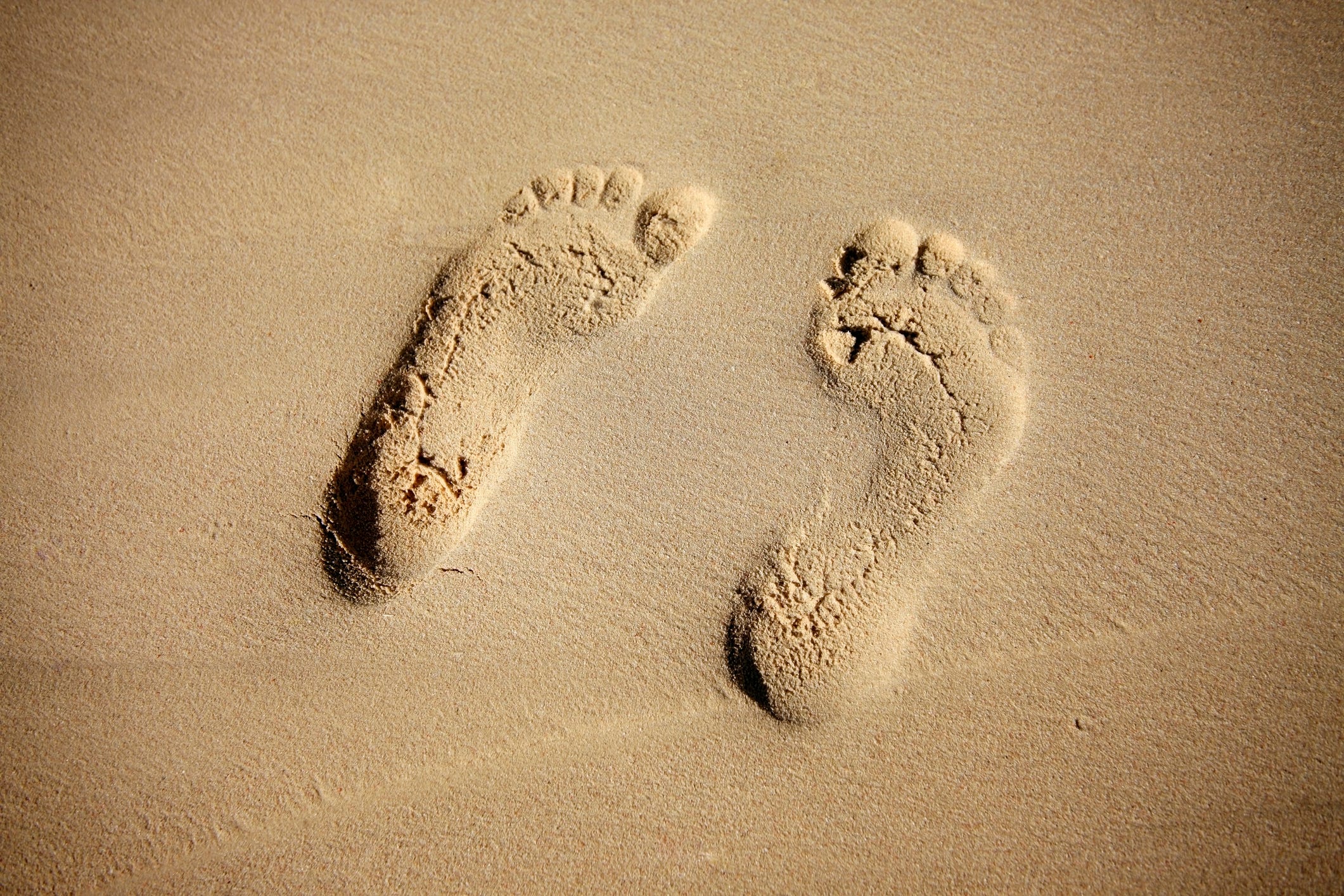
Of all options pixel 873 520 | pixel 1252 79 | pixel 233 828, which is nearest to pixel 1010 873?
pixel 873 520

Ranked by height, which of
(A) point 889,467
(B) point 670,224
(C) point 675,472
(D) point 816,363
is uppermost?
(B) point 670,224

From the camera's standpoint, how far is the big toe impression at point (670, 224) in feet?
4.22

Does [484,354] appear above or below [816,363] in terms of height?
below

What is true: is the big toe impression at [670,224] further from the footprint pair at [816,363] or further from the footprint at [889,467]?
the footprint at [889,467]

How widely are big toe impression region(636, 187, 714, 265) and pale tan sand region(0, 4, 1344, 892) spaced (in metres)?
0.06

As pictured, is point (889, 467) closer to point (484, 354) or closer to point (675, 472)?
point (675, 472)

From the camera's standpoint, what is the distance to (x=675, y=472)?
1302 mm

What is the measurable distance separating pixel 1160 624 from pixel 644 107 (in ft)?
4.94

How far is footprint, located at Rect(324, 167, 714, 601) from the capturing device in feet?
4.10

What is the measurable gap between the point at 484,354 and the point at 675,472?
1.51 ft

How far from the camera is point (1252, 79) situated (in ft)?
4.21

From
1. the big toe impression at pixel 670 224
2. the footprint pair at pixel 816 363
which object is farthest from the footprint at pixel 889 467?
the big toe impression at pixel 670 224

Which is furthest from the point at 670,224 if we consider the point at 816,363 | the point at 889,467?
the point at 889,467

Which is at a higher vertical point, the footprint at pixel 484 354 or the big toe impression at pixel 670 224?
the big toe impression at pixel 670 224
